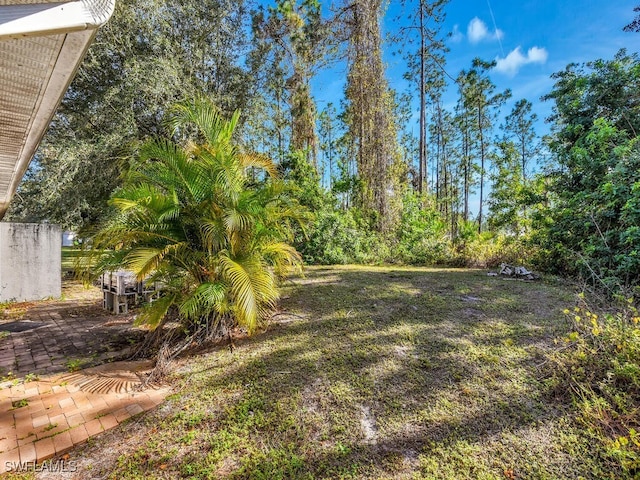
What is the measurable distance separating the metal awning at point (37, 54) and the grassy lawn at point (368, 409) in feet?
6.92

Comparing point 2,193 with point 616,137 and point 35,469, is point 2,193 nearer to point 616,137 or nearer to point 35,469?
point 35,469

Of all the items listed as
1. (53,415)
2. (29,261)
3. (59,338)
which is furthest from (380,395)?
(29,261)

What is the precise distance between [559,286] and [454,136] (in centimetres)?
1848

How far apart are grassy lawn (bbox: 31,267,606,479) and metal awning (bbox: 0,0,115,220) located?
2110 mm

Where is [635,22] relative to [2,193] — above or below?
above

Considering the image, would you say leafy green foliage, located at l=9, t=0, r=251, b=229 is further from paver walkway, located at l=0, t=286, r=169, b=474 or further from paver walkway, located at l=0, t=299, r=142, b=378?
paver walkway, located at l=0, t=286, r=169, b=474

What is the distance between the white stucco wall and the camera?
225 inches

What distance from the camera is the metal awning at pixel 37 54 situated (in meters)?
1.00

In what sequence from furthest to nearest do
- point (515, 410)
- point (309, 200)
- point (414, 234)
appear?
1. point (309, 200)
2. point (414, 234)
3. point (515, 410)

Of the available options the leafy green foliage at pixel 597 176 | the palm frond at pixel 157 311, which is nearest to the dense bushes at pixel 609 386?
the leafy green foliage at pixel 597 176

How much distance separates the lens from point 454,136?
20.6m

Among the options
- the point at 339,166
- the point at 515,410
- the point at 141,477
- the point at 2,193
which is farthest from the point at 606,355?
the point at 339,166

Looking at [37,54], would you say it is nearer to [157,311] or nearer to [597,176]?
[157,311]

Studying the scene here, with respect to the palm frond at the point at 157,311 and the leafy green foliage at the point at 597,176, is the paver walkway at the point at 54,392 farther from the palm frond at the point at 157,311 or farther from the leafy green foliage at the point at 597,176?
the leafy green foliage at the point at 597,176
